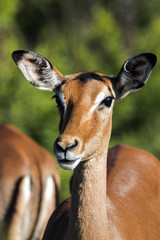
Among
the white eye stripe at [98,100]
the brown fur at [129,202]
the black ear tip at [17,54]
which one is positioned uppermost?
the black ear tip at [17,54]

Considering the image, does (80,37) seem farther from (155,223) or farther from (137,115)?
(155,223)

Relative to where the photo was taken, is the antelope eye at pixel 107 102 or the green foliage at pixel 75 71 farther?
the green foliage at pixel 75 71

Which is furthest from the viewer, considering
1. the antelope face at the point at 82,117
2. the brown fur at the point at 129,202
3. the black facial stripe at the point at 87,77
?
the brown fur at the point at 129,202

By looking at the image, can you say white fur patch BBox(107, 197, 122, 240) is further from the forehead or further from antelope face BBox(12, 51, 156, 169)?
the forehead

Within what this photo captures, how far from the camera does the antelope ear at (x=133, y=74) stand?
3.82 m

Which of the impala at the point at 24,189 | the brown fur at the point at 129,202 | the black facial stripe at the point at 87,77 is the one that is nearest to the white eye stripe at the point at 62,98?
the black facial stripe at the point at 87,77

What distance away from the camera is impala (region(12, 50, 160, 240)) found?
11.2ft

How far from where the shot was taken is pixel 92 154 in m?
3.49

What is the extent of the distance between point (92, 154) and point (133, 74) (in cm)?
76

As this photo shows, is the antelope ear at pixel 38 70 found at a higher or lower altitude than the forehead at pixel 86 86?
higher

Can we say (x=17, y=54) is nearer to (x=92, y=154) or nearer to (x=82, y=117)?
(x=82, y=117)

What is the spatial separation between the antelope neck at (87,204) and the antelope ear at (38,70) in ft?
2.29

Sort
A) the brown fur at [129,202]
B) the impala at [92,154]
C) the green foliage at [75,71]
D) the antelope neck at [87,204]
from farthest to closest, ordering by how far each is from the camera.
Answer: the green foliage at [75,71]
the brown fur at [129,202]
the antelope neck at [87,204]
the impala at [92,154]

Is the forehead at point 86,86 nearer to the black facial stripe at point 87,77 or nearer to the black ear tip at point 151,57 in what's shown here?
the black facial stripe at point 87,77
